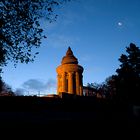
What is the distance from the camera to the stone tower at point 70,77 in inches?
2596

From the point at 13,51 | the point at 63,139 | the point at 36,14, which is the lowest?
the point at 63,139

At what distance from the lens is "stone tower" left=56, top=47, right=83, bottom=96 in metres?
65.9

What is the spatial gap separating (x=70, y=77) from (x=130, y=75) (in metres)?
21.1

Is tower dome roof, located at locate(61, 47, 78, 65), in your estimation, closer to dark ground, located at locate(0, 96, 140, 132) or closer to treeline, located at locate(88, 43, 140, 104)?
treeline, located at locate(88, 43, 140, 104)

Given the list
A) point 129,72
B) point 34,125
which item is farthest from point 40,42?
point 129,72

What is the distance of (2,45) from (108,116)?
1060 cm

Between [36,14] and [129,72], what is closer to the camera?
[36,14]

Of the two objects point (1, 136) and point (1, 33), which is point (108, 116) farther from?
point (1, 33)

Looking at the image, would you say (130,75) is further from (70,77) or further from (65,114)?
(65,114)

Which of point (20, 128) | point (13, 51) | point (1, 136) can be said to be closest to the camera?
point (1, 136)

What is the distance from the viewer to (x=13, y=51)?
22.0 metres

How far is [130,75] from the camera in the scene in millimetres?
48844

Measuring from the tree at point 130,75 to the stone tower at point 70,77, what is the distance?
15.0 m

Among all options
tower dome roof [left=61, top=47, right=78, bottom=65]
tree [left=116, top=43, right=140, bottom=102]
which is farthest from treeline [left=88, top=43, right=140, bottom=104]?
tower dome roof [left=61, top=47, right=78, bottom=65]
